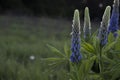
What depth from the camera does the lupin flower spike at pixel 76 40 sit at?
152 cm

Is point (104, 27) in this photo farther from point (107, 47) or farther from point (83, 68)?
point (83, 68)

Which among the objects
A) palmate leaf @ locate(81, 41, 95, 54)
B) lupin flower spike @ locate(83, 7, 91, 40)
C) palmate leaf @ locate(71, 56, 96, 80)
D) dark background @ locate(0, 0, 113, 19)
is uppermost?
lupin flower spike @ locate(83, 7, 91, 40)

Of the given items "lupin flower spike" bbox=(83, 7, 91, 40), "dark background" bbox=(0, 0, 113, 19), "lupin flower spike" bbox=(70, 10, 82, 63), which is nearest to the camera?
"lupin flower spike" bbox=(70, 10, 82, 63)

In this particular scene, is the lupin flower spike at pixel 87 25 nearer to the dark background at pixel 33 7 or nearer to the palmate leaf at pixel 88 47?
the palmate leaf at pixel 88 47

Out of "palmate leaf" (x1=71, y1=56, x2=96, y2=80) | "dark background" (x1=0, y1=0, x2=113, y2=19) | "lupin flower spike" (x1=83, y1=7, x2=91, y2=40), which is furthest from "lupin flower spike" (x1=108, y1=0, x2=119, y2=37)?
"dark background" (x1=0, y1=0, x2=113, y2=19)

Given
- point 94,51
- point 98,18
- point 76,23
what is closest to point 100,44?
point 94,51

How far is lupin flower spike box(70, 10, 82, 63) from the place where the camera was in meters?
1.52

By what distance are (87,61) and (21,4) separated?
47.6 feet

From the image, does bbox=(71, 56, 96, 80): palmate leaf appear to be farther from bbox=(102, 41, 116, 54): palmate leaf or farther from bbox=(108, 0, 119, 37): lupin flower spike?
bbox=(108, 0, 119, 37): lupin flower spike

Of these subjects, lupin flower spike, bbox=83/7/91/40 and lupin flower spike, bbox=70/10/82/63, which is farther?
lupin flower spike, bbox=83/7/91/40

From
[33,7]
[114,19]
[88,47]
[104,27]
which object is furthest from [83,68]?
[33,7]

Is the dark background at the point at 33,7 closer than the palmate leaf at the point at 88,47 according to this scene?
No

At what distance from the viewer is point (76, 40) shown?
1.55 meters

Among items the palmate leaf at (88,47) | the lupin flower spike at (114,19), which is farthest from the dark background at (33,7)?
the palmate leaf at (88,47)
